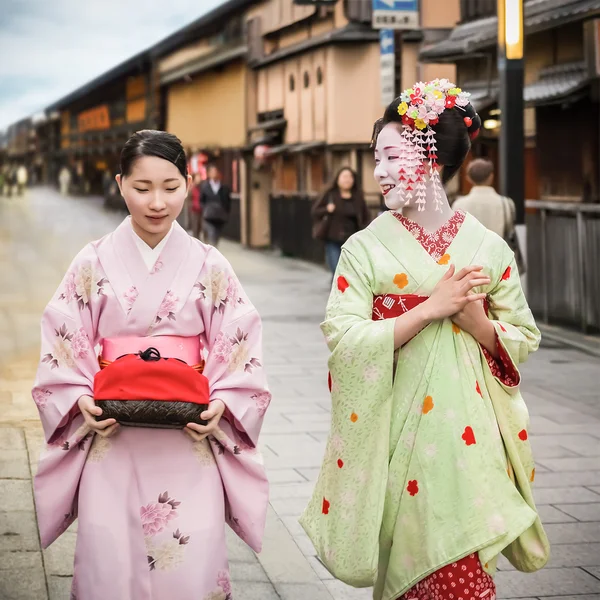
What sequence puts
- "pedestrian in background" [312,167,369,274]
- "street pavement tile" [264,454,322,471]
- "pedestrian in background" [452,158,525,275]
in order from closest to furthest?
"street pavement tile" [264,454,322,471] < "pedestrian in background" [452,158,525,275] < "pedestrian in background" [312,167,369,274]

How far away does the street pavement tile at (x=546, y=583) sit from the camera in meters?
4.89

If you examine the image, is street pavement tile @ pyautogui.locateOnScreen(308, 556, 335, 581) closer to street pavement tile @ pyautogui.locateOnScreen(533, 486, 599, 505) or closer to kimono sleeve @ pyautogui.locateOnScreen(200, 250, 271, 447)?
kimono sleeve @ pyautogui.locateOnScreen(200, 250, 271, 447)

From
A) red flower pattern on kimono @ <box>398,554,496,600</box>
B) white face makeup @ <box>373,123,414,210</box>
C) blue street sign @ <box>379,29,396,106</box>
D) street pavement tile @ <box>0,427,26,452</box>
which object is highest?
blue street sign @ <box>379,29,396,106</box>

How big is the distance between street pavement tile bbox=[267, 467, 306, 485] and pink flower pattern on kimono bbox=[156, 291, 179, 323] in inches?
114

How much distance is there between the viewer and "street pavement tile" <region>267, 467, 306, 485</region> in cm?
659

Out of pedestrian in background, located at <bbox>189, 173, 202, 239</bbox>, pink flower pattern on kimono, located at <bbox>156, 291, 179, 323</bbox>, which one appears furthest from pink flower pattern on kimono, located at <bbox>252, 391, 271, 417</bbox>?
pedestrian in background, located at <bbox>189, 173, 202, 239</bbox>

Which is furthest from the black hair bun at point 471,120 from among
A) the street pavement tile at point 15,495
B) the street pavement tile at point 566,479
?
the street pavement tile at point 15,495

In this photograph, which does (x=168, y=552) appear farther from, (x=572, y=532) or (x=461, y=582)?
(x=572, y=532)

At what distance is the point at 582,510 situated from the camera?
20.0 feet

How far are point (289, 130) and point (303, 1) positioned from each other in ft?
40.8

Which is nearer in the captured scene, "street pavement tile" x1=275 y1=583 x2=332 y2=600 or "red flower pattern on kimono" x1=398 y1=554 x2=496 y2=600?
"red flower pattern on kimono" x1=398 y1=554 x2=496 y2=600

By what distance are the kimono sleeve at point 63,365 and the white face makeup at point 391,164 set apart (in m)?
1.03

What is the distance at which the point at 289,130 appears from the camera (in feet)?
88.8

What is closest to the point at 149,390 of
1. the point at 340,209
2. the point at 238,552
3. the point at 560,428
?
the point at 238,552
